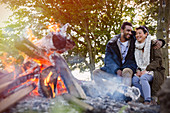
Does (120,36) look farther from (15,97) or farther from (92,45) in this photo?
(92,45)

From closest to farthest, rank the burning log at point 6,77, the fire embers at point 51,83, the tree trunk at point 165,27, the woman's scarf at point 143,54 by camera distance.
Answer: the burning log at point 6,77 → the fire embers at point 51,83 → the woman's scarf at point 143,54 → the tree trunk at point 165,27

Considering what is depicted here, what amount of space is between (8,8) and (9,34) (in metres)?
1.78

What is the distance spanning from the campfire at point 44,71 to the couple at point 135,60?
112cm

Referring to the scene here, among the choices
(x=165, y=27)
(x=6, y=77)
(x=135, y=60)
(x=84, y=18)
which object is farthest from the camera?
(x=84, y=18)

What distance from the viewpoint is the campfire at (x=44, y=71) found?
3.42 metres

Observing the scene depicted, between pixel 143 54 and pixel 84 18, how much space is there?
535 cm

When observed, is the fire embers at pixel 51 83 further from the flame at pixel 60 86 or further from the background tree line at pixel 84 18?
the background tree line at pixel 84 18

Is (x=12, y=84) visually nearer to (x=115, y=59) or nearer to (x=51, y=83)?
(x=51, y=83)

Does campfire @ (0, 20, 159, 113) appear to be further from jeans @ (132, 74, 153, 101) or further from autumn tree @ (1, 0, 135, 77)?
autumn tree @ (1, 0, 135, 77)

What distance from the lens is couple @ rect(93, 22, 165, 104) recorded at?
13.0 ft

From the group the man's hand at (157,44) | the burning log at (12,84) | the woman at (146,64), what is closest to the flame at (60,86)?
the burning log at (12,84)

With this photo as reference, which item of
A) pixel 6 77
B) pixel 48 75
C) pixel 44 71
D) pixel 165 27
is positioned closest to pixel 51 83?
pixel 48 75

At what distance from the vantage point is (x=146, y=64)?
4117 millimetres

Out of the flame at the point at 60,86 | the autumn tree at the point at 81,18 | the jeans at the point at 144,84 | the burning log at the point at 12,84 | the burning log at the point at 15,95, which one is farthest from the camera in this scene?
the autumn tree at the point at 81,18
